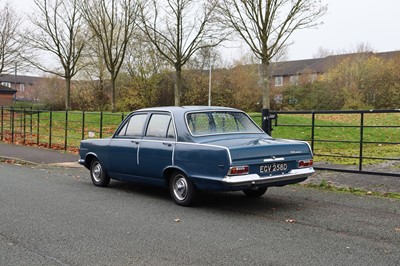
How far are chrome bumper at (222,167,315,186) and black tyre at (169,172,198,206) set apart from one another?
855 mm

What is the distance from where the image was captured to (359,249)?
16.5 feet

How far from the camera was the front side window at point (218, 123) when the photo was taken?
25.1ft

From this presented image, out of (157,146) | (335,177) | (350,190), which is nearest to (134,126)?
(157,146)

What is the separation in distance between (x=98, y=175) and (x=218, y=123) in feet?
10.3

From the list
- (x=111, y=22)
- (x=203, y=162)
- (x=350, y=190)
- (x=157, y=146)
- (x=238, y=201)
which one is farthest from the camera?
(x=111, y=22)

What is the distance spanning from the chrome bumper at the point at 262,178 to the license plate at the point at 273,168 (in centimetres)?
9

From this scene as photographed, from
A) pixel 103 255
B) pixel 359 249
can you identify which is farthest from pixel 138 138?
pixel 359 249

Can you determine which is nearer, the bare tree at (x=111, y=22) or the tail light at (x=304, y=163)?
the tail light at (x=304, y=163)

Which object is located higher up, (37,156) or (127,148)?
(127,148)

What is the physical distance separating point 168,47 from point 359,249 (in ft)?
91.1

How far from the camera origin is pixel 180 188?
744 centimetres

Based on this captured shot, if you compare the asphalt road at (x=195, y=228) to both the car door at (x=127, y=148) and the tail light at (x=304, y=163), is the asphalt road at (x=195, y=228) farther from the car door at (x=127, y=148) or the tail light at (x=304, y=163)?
the tail light at (x=304, y=163)

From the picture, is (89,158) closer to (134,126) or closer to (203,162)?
(134,126)

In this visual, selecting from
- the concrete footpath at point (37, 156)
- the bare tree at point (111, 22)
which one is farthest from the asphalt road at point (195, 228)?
the bare tree at point (111, 22)
